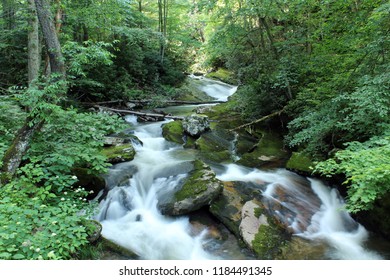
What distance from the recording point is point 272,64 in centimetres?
950

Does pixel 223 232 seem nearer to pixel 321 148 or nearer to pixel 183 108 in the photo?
pixel 321 148

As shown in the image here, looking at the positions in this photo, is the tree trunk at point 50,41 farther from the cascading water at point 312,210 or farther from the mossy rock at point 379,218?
the mossy rock at point 379,218

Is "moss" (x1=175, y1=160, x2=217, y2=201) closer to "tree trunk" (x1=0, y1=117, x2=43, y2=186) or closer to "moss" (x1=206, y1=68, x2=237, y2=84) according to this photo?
"tree trunk" (x1=0, y1=117, x2=43, y2=186)

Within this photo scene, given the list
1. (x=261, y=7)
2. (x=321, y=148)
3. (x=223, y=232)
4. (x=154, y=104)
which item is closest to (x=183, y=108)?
(x=154, y=104)

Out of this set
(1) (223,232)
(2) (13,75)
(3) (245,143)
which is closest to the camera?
(1) (223,232)

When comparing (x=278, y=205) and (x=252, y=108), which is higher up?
(x=252, y=108)

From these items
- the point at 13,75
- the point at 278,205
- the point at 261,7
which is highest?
the point at 261,7

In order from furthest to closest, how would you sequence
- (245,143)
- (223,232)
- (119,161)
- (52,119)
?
(245,143), (119,161), (223,232), (52,119)

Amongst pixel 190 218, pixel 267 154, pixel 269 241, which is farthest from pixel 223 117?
pixel 269 241

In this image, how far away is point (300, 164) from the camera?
7.04 metres

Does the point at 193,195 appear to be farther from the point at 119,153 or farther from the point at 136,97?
the point at 136,97

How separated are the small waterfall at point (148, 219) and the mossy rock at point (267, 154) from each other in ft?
7.60

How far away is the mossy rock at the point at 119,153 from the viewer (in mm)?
7043

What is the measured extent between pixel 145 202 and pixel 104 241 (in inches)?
57.4
